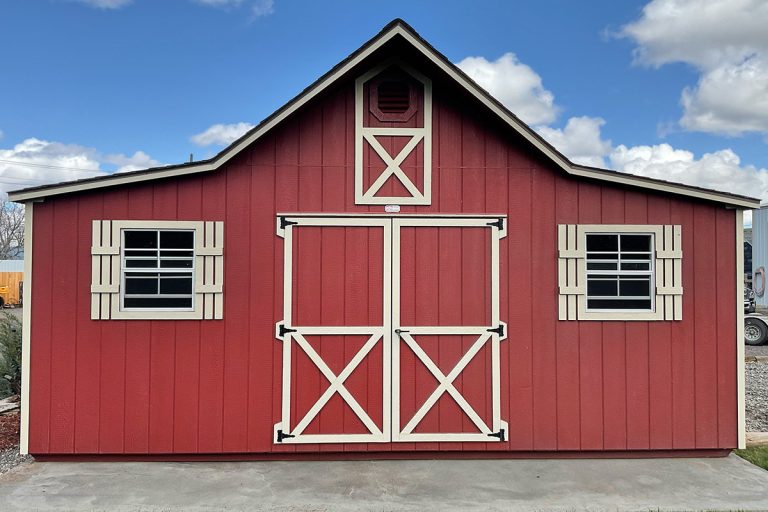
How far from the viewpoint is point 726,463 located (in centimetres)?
570

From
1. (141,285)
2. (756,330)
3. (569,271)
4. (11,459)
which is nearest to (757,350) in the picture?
(756,330)

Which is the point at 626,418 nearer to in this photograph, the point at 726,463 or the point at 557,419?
the point at 557,419

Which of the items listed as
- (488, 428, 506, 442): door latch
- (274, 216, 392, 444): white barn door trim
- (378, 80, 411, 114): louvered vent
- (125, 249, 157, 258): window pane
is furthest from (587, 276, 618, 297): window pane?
(125, 249, 157, 258): window pane

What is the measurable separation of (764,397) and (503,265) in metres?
6.02

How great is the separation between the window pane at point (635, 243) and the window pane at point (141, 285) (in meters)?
4.92

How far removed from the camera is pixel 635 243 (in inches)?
232

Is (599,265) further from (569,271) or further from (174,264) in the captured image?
(174,264)

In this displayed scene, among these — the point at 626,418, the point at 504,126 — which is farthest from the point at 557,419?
the point at 504,126

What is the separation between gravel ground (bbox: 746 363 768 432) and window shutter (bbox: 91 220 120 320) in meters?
7.68

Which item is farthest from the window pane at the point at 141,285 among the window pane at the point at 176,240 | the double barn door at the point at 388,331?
the double barn door at the point at 388,331

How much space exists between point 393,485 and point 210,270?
275cm

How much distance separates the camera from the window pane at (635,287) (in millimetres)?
5879

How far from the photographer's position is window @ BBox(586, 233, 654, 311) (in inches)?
230

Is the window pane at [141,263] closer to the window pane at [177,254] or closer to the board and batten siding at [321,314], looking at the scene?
the window pane at [177,254]
